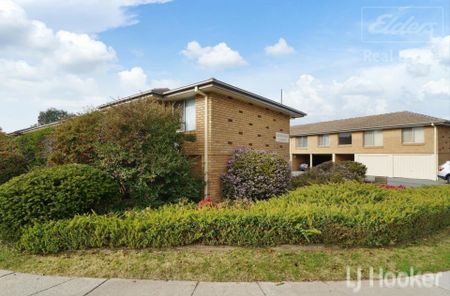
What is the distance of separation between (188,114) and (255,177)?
133 inches

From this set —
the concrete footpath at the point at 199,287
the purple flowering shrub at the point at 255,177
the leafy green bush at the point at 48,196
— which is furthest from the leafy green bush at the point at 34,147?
the concrete footpath at the point at 199,287

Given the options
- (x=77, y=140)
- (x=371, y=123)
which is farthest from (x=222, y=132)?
(x=371, y=123)

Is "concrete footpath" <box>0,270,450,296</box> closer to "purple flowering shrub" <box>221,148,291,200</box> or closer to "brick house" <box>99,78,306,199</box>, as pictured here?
"purple flowering shrub" <box>221,148,291,200</box>

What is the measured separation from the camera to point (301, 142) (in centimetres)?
3108

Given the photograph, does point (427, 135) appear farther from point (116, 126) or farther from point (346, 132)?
point (116, 126)

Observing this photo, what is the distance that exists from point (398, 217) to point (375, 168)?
2157cm

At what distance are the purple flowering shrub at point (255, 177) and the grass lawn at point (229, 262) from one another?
13.2ft

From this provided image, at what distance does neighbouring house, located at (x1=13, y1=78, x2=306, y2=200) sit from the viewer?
30.0ft

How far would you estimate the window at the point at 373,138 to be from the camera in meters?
23.9

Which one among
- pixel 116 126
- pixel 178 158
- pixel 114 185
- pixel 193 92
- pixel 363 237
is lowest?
pixel 363 237

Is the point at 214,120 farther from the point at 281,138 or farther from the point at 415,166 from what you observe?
the point at 415,166

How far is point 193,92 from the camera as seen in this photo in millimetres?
9328

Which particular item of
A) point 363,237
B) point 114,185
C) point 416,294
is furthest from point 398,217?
point 114,185

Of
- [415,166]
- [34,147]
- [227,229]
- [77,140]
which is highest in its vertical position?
[77,140]
